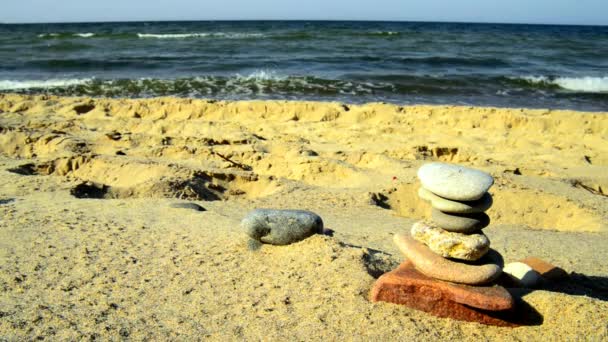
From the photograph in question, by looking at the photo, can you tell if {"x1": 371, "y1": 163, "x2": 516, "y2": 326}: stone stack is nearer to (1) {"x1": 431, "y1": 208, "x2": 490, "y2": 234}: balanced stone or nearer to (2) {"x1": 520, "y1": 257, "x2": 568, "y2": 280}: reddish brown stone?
(1) {"x1": 431, "y1": 208, "x2": 490, "y2": 234}: balanced stone

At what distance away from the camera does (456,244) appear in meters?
2.94

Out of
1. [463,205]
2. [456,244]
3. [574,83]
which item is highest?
[463,205]

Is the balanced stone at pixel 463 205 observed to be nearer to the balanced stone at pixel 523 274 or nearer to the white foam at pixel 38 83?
the balanced stone at pixel 523 274

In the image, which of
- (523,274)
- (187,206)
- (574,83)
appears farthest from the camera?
(574,83)

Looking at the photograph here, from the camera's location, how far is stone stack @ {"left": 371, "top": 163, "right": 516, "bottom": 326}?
2.81 metres

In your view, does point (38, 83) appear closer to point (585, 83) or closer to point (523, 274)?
point (523, 274)

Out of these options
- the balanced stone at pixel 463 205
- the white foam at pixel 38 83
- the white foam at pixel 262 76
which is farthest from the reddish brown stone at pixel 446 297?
the white foam at pixel 38 83

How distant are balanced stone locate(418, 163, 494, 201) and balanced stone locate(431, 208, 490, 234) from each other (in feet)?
0.56

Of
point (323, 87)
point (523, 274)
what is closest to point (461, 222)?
point (523, 274)

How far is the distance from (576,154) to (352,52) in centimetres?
1470

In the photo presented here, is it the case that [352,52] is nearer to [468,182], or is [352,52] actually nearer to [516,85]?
[516,85]

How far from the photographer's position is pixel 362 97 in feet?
39.6

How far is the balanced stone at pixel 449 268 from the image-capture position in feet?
9.47

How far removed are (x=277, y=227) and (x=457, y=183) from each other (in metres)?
1.38
